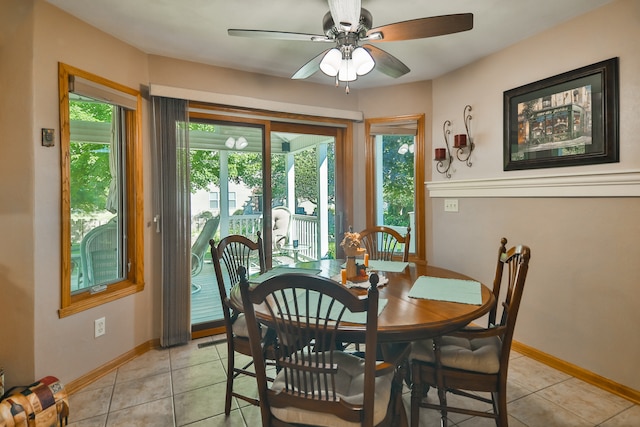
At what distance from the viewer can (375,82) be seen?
11.7 ft

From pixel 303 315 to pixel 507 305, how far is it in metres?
1.04

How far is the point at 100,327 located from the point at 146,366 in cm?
45

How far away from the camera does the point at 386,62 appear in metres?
2.14

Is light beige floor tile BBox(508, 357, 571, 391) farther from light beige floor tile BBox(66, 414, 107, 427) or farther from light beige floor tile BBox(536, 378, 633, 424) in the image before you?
light beige floor tile BBox(66, 414, 107, 427)

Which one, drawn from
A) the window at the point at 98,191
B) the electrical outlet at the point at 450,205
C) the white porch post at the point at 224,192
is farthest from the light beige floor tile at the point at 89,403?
the electrical outlet at the point at 450,205

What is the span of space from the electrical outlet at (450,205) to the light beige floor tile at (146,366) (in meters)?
2.81

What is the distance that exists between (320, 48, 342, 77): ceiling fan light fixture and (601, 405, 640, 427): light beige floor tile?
2.51 m

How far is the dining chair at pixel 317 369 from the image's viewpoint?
1172mm

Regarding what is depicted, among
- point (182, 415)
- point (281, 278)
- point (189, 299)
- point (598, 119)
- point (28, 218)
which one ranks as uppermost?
point (598, 119)

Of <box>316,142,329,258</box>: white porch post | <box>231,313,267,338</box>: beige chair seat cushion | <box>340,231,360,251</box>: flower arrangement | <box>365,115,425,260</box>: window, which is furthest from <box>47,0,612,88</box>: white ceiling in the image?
<box>231,313,267,338</box>: beige chair seat cushion

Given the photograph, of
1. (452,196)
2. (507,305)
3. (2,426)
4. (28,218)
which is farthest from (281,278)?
(452,196)

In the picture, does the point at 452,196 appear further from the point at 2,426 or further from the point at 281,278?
the point at 2,426

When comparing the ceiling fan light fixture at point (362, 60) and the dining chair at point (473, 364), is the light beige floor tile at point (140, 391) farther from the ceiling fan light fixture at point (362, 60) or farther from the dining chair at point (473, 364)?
the ceiling fan light fixture at point (362, 60)

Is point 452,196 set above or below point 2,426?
above
